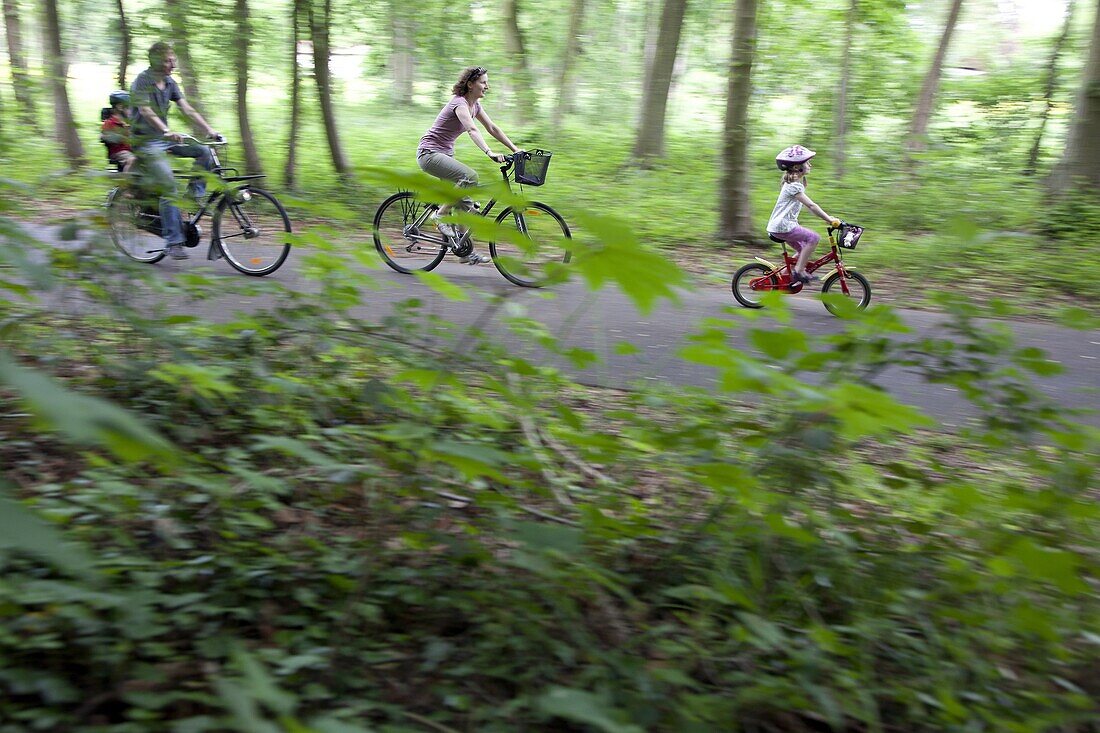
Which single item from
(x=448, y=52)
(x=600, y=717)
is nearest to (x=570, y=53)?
(x=448, y=52)

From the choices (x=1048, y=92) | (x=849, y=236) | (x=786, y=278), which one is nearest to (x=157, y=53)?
(x=786, y=278)

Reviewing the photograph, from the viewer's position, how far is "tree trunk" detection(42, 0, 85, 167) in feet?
42.9

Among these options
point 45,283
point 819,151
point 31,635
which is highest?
point 45,283

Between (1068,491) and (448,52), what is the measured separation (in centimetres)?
1910

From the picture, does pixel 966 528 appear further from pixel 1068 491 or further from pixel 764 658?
pixel 764 658

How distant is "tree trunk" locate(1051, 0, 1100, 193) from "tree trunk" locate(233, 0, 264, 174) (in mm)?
12164

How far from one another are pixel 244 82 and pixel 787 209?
361 inches

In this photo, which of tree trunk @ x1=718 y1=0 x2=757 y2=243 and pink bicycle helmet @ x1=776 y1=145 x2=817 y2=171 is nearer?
pink bicycle helmet @ x1=776 y1=145 x2=817 y2=171

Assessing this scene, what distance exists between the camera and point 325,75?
45.9ft

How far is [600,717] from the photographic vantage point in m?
2.03

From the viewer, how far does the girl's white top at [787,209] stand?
881 centimetres

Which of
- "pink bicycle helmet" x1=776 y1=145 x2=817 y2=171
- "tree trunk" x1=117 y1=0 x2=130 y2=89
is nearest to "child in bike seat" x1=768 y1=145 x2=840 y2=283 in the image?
"pink bicycle helmet" x1=776 y1=145 x2=817 y2=171

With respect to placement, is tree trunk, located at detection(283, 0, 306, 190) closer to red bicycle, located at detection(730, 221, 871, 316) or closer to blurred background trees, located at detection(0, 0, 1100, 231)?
blurred background trees, located at detection(0, 0, 1100, 231)

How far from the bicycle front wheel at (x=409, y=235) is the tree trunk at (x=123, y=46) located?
612 centimetres
